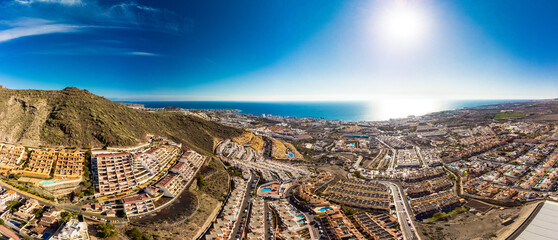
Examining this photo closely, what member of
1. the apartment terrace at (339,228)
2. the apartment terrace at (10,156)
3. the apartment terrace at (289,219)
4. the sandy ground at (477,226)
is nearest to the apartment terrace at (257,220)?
the apartment terrace at (289,219)

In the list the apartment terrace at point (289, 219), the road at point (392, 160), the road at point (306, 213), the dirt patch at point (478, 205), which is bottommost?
the road at point (392, 160)

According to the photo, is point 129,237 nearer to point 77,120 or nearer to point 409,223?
point 77,120

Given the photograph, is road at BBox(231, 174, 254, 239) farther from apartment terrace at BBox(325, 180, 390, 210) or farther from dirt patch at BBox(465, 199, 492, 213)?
dirt patch at BBox(465, 199, 492, 213)

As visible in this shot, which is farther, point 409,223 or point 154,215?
point 409,223

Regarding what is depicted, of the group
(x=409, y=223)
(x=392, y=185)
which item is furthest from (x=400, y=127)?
(x=409, y=223)

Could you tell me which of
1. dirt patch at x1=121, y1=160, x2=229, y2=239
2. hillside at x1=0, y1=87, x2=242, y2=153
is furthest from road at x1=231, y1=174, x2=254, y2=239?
hillside at x1=0, y1=87, x2=242, y2=153

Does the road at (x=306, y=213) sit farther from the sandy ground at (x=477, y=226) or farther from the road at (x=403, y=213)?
the sandy ground at (x=477, y=226)

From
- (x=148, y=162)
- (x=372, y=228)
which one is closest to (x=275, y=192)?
(x=372, y=228)
